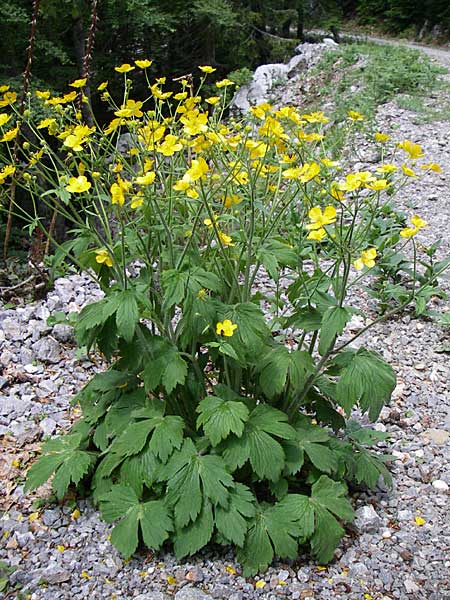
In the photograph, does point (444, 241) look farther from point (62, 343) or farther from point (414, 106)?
point (414, 106)

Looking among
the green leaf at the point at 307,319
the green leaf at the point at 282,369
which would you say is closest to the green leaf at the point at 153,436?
the green leaf at the point at 282,369

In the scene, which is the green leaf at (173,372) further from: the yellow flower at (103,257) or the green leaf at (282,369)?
the yellow flower at (103,257)

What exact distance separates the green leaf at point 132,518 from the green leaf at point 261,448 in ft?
0.93

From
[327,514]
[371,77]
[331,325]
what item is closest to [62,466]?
[327,514]

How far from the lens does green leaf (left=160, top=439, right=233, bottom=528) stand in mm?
1959

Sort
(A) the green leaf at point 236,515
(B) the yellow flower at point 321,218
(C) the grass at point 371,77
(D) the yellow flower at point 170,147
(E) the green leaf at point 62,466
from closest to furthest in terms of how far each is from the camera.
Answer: (B) the yellow flower at point 321,218 → (D) the yellow flower at point 170,147 → (A) the green leaf at point 236,515 → (E) the green leaf at point 62,466 → (C) the grass at point 371,77

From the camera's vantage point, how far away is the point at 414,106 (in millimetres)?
7484

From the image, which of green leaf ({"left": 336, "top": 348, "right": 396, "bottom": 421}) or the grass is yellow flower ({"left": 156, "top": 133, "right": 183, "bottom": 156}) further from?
the grass

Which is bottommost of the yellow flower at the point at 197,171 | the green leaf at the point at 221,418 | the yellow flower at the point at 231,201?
the green leaf at the point at 221,418

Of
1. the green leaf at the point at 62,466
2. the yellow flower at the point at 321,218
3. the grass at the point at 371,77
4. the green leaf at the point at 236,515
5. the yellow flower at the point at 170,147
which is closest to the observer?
the yellow flower at the point at 321,218

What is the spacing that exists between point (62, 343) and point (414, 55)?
906cm

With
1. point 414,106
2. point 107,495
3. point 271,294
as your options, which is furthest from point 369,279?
point 414,106

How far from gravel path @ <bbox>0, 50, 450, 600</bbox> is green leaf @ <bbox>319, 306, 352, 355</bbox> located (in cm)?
74

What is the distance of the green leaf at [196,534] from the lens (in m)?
1.97
